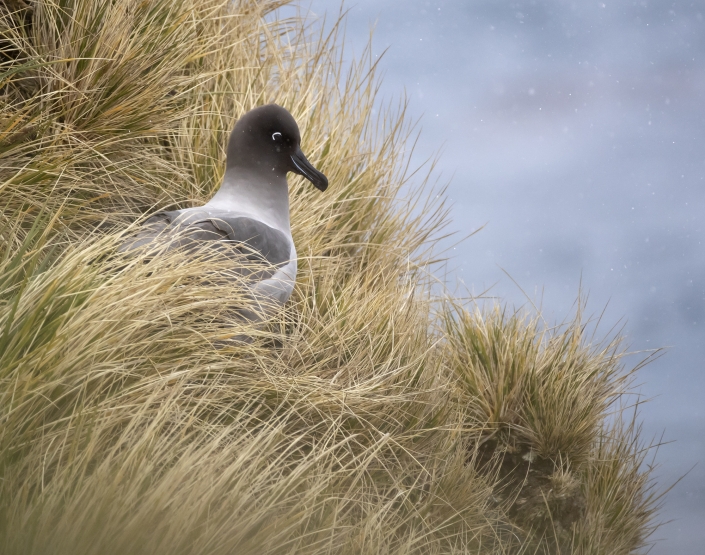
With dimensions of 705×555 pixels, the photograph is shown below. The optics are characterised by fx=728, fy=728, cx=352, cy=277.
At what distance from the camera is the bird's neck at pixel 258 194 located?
3418mm

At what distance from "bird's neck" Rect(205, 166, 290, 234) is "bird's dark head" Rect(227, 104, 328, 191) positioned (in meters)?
0.04

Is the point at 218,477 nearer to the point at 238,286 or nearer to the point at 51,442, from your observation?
the point at 51,442

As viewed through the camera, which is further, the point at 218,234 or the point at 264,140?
the point at 264,140

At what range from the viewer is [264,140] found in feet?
11.6

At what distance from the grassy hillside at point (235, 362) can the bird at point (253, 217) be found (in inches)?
5.7

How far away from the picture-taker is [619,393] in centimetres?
521

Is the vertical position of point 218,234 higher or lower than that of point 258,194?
lower

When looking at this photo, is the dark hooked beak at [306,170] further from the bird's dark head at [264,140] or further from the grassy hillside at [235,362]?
the grassy hillside at [235,362]

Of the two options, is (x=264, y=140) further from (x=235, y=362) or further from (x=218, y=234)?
(x=235, y=362)

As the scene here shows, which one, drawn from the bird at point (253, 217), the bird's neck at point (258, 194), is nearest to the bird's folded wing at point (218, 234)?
the bird at point (253, 217)

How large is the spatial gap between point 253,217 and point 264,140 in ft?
1.51

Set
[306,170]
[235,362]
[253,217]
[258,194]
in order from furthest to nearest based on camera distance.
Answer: [306,170] < [258,194] < [253,217] < [235,362]

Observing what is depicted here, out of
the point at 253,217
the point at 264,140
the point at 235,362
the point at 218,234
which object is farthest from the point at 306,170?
the point at 235,362

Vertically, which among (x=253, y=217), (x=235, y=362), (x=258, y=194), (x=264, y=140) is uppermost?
(x=264, y=140)
